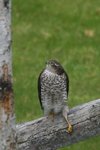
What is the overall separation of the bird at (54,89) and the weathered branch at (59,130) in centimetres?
7

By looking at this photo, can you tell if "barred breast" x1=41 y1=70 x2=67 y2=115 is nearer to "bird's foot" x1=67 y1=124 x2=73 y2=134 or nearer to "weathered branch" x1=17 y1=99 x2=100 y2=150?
"weathered branch" x1=17 y1=99 x2=100 y2=150

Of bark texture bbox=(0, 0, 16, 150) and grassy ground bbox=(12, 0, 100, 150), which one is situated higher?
bark texture bbox=(0, 0, 16, 150)

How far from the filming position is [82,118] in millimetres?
4484

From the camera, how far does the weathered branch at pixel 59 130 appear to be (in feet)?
14.2

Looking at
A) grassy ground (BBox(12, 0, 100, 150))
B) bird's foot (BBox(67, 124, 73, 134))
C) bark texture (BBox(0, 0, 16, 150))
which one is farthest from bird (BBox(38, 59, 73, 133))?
grassy ground (BBox(12, 0, 100, 150))

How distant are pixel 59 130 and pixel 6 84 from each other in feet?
2.03

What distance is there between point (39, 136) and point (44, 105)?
501 mm

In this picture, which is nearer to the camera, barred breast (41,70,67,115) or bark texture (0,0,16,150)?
bark texture (0,0,16,150)

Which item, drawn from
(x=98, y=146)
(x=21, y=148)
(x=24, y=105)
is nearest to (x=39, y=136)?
(x=21, y=148)

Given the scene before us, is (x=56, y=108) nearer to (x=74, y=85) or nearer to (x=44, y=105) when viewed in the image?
(x=44, y=105)

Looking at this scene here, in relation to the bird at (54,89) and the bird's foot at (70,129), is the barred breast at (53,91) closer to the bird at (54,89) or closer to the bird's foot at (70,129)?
the bird at (54,89)

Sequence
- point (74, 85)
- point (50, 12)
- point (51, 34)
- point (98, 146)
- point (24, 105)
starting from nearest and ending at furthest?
1. point (98, 146)
2. point (24, 105)
3. point (74, 85)
4. point (51, 34)
5. point (50, 12)

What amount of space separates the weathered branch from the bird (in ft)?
0.22

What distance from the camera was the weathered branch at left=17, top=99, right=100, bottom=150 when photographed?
432 centimetres
